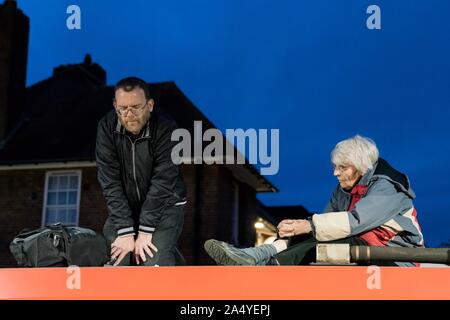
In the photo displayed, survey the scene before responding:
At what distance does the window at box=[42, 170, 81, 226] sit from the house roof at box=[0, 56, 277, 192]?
602 mm

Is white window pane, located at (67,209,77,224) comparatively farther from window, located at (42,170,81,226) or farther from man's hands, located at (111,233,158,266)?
man's hands, located at (111,233,158,266)

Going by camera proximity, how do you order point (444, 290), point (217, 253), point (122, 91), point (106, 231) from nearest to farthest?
point (444, 290) < point (217, 253) < point (122, 91) < point (106, 231)

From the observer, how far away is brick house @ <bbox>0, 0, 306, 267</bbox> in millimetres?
17062

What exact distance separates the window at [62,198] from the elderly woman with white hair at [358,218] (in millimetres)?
14914

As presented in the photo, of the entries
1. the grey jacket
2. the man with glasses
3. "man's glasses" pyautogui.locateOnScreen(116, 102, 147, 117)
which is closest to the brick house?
→ the man with glasses

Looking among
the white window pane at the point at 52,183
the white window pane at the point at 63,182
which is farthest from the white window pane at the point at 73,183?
the white window pane at the point at 52,183

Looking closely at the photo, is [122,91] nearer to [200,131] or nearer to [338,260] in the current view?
[338,260]

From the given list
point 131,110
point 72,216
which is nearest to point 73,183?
point 72,216

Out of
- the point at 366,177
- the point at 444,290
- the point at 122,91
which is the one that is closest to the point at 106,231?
the point at 122,91

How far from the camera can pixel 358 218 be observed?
296 centimetres

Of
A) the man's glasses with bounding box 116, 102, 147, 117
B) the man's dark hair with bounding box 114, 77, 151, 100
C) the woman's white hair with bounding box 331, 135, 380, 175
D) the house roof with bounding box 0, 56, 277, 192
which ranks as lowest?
the woman's white hair with bounding box 331, 135, 380, 175

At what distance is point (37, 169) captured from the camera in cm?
1800

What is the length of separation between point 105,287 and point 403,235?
1424 millimetres
